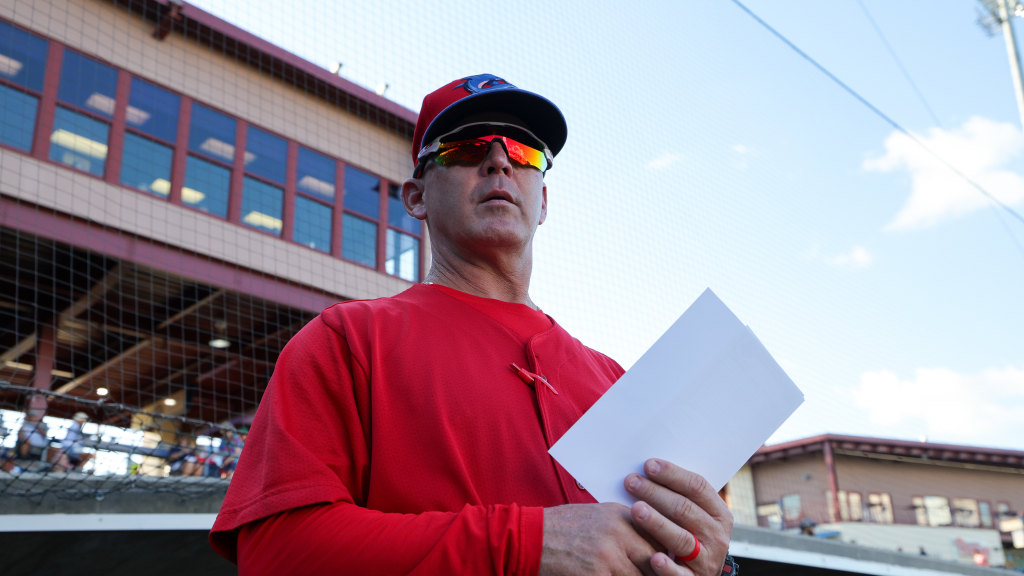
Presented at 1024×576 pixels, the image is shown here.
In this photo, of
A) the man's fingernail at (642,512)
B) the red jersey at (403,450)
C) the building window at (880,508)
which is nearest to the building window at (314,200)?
the red jersey at (403,450)

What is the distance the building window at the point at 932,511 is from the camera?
25297 mm

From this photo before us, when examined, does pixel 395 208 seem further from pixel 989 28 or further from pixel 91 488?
pixel 989 28

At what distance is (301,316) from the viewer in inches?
488

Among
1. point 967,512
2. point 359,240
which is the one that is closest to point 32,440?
point 359,240

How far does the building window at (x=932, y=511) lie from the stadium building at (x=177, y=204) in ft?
62.3

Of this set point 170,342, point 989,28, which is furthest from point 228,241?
point 989,28

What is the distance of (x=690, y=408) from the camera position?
1297 millimetres

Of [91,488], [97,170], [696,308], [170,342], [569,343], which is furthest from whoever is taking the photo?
[170,342]

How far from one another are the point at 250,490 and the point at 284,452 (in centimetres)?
8

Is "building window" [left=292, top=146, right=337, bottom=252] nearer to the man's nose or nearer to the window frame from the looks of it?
the window frame

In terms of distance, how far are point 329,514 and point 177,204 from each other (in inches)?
430

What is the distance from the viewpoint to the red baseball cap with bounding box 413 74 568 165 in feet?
5.92

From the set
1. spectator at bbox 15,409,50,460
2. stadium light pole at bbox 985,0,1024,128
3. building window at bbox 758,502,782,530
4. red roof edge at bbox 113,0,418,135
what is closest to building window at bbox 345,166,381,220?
red roof edge at bbox 113,0,418,135

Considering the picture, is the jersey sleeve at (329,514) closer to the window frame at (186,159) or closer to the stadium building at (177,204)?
the stadium building at (177,204)
